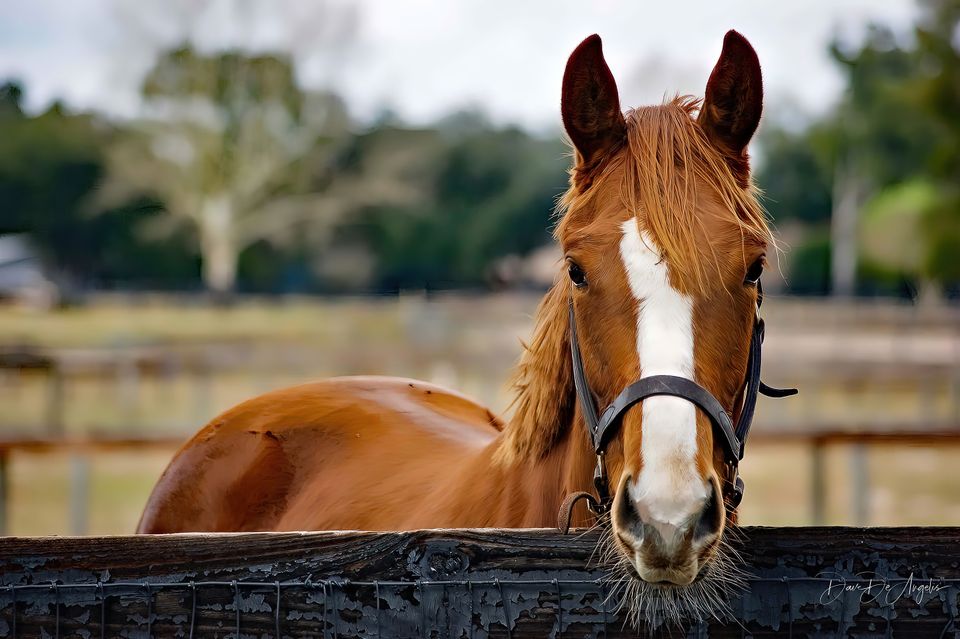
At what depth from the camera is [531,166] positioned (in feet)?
133

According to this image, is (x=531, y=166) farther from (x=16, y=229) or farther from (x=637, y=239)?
(x=637, y=239)

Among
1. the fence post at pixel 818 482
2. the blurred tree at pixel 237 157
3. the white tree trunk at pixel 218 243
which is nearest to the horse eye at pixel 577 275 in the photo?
the fence post at pixel 818 482

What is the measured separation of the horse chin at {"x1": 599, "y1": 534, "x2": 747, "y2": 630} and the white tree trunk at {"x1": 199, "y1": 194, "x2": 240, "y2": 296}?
100.0ft

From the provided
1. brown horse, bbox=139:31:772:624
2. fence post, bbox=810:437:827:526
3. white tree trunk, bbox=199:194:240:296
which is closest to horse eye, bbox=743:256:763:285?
brown horse, bbox=139:31:772:624

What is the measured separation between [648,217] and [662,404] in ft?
1.37

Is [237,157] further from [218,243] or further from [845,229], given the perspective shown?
[845,229]

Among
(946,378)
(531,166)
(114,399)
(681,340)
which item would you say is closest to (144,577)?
(681,340)

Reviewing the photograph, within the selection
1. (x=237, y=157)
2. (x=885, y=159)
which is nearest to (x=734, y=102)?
(x=237, y=157)

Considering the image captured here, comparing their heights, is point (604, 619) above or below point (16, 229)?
below

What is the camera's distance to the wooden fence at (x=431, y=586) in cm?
159

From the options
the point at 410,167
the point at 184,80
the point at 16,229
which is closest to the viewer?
the point at 16,229

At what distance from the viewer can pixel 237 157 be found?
99.6 feet

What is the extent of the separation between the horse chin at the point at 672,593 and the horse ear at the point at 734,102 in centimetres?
90

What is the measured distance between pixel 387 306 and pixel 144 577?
3024 cm
